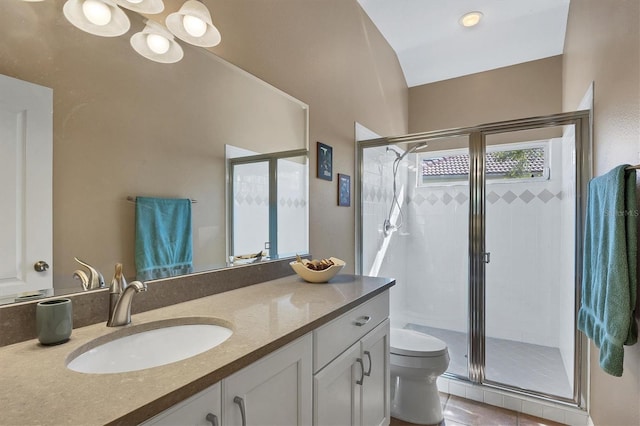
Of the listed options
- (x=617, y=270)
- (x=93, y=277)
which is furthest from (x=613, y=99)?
(x=93, y=277)

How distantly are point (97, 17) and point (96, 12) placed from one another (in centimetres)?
1

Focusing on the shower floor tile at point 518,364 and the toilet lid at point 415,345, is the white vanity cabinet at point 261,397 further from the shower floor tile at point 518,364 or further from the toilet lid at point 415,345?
the shower floor tile at point 518,364

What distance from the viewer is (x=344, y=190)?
242cm

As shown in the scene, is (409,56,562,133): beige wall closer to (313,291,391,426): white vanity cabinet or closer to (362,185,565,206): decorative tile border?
(362,185,565,206): decorative tile border

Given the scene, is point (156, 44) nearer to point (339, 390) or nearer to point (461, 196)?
point (339, 390)

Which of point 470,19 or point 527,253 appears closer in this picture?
point 470,19

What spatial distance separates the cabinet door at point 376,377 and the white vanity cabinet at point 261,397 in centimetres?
45

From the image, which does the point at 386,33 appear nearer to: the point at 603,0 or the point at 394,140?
the point at 394,140

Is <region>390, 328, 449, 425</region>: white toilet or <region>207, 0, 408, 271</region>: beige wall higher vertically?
<region>207, 0, 408, 271</region>: beige wall

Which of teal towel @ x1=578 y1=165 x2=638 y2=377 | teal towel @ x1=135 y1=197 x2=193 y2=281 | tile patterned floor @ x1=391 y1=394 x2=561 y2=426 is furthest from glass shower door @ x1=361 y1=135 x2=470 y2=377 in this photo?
teal towel @ x1=135 y1=197 x2=193 y2=281

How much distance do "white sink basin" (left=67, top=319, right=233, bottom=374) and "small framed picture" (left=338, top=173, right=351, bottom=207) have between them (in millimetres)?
1484

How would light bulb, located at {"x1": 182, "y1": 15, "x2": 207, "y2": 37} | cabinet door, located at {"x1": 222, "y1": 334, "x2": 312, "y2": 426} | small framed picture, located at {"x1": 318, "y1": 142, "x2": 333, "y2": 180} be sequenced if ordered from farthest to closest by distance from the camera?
small framed picture, located at {"x1": 318, "y1": 142, "x2": 333, "y2": 180} → light bulb, located at {"x1": 182, "y1": 15, "x2": 207, "y2": 37} → cabinet door, located at {"x1": 222, "y1": 334, "x2": 312, "y2": 426}

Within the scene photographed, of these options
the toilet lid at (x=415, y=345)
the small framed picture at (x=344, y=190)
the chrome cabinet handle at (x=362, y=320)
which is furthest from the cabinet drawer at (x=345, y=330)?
the small framed picture at (x=344, y=190)

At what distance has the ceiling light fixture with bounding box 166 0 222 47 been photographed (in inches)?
46.8
